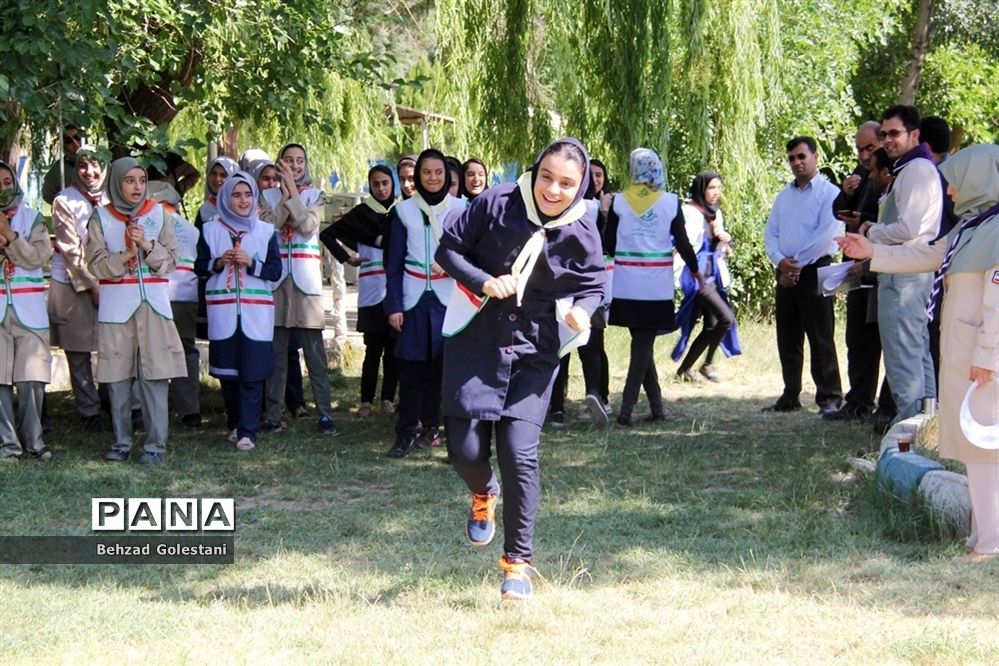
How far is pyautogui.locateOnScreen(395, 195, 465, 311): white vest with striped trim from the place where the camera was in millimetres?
9102

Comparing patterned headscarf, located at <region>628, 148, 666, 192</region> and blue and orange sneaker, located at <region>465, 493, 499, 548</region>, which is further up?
patterned headscarf, located at <region>628, 148, 666, 192</region>

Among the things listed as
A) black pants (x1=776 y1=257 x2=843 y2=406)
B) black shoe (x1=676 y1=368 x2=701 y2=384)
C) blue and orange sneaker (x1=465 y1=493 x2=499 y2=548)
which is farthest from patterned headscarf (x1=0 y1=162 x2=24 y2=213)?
black shoe (x1=676 y1=368 x2=701 y2=384)

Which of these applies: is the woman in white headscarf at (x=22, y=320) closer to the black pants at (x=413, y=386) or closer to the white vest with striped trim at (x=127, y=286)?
the white vest with striped trim at (x=127, y=286)

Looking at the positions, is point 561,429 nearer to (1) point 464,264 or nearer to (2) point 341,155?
(1) point 464,264

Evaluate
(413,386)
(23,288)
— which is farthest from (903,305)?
(23,288)

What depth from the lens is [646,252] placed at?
10180 millimetres

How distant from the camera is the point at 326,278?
27234 mm

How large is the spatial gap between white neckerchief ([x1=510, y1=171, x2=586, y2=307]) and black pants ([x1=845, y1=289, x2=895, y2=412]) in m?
5.24

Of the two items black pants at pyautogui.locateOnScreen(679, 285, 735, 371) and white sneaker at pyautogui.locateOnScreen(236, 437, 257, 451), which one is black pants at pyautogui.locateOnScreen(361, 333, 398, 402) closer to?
white sneaker at pyautogui.locateOnScreen(236, 437, 257, 451)

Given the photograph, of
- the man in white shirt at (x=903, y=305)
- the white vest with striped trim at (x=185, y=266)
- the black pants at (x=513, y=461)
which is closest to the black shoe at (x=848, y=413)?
the man in white shirt at (x=903, y=305)

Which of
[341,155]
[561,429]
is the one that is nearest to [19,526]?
[561,429]

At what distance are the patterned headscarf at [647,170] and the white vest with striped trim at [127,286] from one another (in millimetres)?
3427

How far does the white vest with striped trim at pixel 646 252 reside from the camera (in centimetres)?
1013

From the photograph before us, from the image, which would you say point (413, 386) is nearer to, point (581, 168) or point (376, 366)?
point (376, 366)
